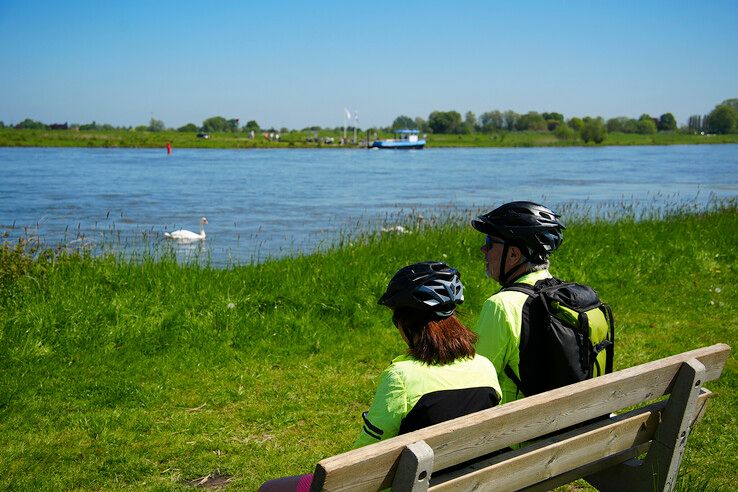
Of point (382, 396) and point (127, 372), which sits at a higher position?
point (382, 396)

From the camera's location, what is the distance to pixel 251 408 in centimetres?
574

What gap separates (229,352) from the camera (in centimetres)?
670

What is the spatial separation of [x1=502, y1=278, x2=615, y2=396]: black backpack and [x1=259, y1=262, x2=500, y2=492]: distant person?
452 mm

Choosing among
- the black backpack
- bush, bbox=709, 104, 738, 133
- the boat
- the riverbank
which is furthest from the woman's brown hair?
bush, bbox=709, 104, 738, 133

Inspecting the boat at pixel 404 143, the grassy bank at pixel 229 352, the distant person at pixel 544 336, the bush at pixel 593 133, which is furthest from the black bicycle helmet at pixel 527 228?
the bush at pixel 593 133

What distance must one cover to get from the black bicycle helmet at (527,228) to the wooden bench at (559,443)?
0.80 m

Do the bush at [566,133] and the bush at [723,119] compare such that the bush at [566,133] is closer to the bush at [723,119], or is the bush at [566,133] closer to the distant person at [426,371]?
the bush at [723,119]

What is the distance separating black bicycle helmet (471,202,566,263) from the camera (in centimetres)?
356

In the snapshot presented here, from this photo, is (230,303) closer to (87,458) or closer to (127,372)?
(127,372)

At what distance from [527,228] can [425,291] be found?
106 centimetres

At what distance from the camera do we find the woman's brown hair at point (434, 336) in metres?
2.65

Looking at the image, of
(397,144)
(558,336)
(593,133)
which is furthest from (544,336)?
(593,133)

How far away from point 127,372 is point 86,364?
38 cm

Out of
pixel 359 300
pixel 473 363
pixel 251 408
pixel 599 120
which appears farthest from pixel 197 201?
pixel 599 120
